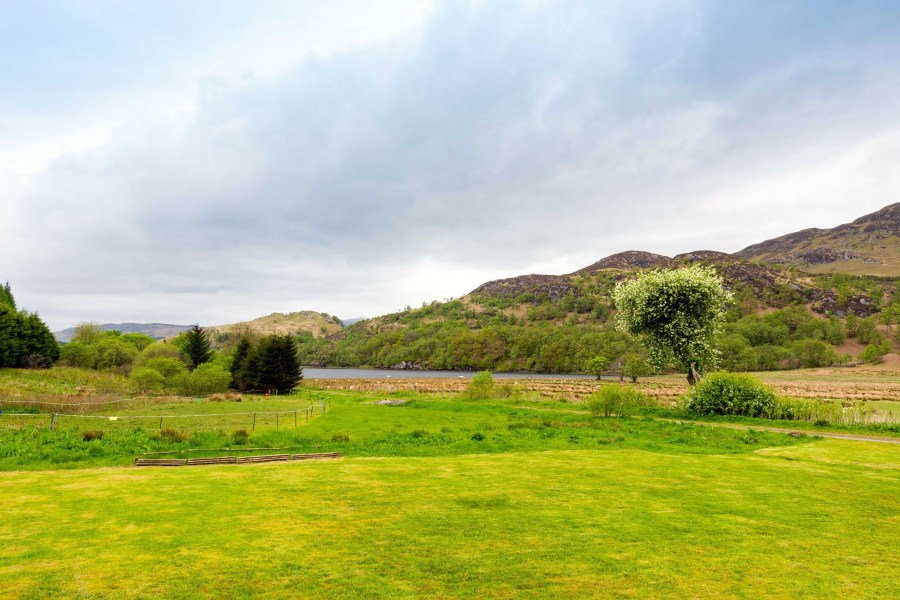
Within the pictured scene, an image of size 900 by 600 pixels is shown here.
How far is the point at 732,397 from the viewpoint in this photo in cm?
3038

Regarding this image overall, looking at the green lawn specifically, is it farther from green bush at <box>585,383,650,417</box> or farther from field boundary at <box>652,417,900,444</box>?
green bush at <box>585,383,650,417</box>

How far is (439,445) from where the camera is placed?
70.9ft

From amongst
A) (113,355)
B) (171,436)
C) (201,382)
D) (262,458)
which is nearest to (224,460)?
(262,458)

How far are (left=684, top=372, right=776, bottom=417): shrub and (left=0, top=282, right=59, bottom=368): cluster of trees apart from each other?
78722mm

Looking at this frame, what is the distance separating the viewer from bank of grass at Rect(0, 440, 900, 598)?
25.4 feet

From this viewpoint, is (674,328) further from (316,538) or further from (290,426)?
(316,538)

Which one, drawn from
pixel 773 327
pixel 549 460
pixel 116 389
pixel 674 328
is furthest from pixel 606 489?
pixel 773 327

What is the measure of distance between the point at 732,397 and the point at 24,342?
82551 mm

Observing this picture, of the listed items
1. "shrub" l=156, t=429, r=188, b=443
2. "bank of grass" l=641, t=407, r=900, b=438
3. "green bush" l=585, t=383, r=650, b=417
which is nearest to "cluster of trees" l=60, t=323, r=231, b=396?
"shrub" l=156, t=429, r=188, b=443

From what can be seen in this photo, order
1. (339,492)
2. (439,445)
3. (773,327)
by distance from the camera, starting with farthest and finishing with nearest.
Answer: (773,327) < (439,445) < (339,492)

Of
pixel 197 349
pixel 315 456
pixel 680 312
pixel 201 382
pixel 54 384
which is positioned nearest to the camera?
pixel 315 456

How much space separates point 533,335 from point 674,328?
160688 millimetres

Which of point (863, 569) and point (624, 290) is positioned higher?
point (624, 290)

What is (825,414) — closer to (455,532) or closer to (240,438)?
(455,532)
